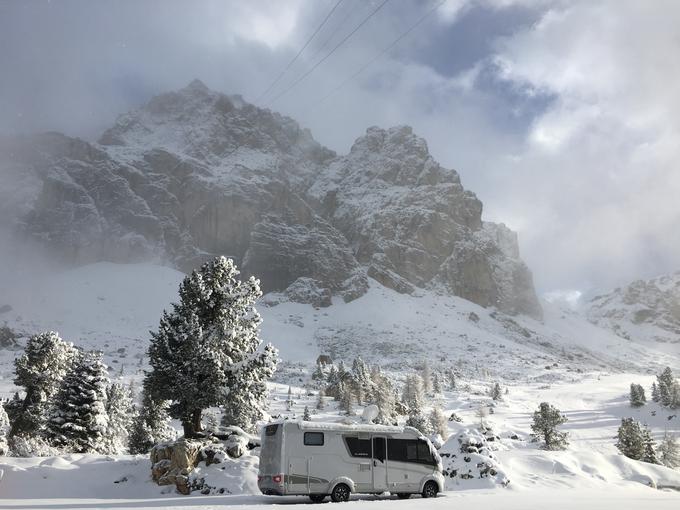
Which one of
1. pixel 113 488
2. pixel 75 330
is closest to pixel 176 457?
pixel 113 488

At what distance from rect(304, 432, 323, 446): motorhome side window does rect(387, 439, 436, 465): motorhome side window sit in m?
2.94

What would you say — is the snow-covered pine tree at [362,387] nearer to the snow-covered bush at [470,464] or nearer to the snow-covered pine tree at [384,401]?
the snow-covered pine tree at [384,401]

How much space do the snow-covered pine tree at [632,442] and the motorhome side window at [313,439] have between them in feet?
161

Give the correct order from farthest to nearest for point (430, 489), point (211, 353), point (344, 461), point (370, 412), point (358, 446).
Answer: point (370, 412) → point (211, 353) → point (430, 489) → point (358, 446) → point (344, 461)

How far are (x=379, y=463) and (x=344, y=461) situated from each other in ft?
5.04

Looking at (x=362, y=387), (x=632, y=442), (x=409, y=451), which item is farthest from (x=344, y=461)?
(x=362, y=387)

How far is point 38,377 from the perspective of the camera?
39.2m

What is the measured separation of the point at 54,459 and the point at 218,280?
38.0 ft

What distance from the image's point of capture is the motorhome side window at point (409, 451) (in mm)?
20266

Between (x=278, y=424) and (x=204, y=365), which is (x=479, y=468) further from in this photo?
(x=204, y=365)

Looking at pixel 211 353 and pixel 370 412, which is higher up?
pixel 211 353

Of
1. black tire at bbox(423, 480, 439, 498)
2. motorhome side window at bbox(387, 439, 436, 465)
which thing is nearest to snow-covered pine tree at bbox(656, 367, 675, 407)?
black tire at bbox(423, 480, 439, 498)

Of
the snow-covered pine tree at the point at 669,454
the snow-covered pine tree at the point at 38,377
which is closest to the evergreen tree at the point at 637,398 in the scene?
the snow-covered pine tree at the point at 669,454

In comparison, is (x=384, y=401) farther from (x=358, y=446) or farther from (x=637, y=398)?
(x=358, y=446)
